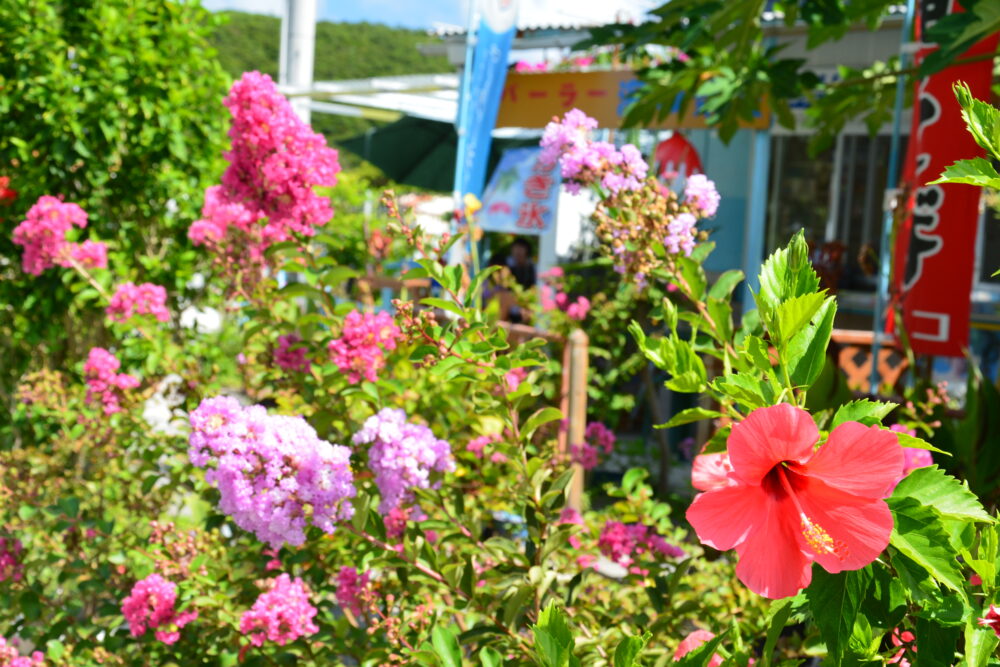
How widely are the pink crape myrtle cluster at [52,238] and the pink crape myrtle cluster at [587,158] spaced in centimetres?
155

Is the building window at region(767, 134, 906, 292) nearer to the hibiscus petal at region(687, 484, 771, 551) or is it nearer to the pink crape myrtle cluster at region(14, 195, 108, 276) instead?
the pink crape myrtle cluster at region(14, 195, 108, 276)

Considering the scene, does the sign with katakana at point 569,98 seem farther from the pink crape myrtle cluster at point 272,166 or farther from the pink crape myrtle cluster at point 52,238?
the pink crape myrtle cluster at point 272,166

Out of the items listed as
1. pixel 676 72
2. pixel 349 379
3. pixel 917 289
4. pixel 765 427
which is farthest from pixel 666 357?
pixel 917 289

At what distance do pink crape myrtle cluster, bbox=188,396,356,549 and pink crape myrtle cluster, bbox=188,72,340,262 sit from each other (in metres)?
0.72

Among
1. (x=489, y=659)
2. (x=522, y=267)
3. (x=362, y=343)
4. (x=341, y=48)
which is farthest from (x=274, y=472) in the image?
(x=341, y=48)

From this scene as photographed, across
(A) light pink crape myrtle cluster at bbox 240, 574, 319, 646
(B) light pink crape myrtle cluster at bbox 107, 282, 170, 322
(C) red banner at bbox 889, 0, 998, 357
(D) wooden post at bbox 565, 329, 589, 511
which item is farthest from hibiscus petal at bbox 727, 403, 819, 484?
(D) wooden post at bbox 565, 329, 589, 511

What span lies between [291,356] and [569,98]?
19.2 feet

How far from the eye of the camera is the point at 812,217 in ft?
35.7

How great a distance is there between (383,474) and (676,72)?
94.4 inches

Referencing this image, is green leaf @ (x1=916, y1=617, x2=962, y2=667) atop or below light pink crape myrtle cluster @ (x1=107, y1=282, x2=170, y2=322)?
below

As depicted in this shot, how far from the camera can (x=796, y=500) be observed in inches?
32.4

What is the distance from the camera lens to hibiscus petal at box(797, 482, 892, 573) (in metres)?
0.76

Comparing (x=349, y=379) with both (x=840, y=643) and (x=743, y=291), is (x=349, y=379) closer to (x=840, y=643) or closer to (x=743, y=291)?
(x=840, y=643)

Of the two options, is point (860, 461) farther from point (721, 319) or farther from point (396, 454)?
point (396, 454)
